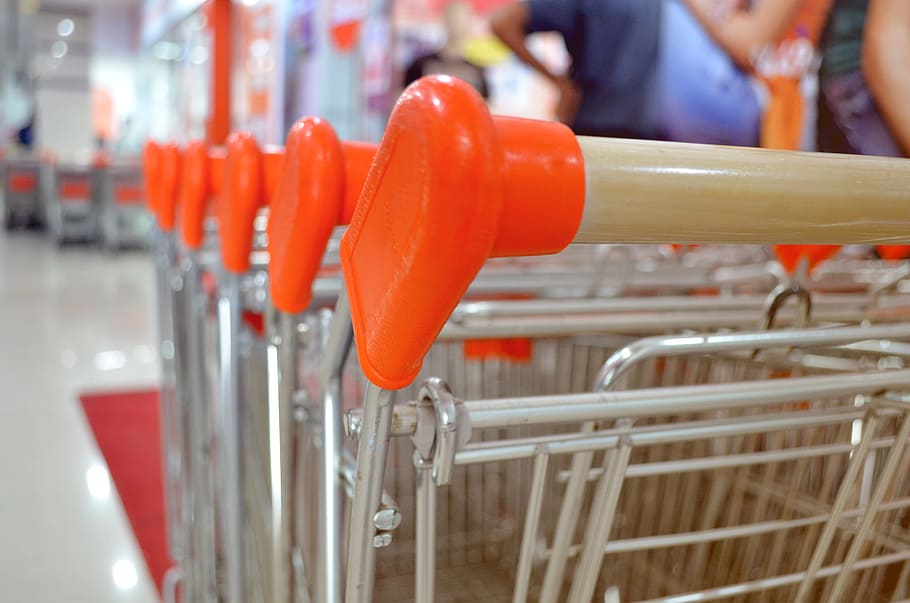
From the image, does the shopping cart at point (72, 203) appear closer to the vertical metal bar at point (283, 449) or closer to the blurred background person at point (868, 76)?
the blurred background person at point (868, 76)

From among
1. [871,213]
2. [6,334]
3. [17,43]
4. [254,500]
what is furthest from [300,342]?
[17,43]

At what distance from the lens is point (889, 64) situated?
2.63 meters

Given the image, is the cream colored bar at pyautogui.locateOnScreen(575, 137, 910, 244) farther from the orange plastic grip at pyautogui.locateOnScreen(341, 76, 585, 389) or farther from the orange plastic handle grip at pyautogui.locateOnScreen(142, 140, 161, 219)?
the orange plastic handle grip at pyautogui.locateOnScreen(142, 140, 161, 219)

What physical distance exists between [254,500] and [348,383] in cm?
25

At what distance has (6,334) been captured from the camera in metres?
4.73

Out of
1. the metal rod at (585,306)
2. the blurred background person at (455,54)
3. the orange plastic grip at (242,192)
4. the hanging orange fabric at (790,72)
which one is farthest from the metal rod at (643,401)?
the blurred background person at (455,54)

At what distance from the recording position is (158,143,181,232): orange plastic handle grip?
1441mm

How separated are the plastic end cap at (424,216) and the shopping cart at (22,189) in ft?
41.1

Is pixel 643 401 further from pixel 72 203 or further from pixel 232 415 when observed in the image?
pixel 72 203

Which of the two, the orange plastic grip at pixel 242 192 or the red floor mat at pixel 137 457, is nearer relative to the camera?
the orange plastic grip at pixel 242 192

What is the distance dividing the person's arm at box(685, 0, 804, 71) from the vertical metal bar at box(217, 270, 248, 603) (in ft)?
8.29

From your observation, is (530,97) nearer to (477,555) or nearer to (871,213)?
(477,555)

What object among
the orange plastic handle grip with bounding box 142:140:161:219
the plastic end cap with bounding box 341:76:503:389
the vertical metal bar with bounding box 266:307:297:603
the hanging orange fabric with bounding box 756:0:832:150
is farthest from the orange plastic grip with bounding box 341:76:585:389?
the hanging orange fabric with bounding box 756:0:832:150

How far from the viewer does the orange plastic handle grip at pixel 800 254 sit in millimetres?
1238
